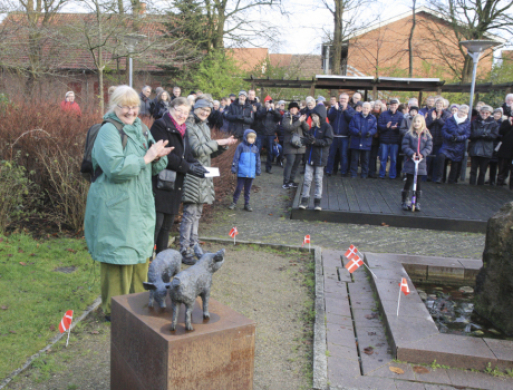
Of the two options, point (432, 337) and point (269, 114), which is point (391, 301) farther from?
point (269, 114)

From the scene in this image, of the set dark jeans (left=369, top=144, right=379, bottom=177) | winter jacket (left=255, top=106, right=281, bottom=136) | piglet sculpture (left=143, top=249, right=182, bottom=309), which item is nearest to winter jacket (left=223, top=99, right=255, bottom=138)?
winter jacket (left=255, top=106, right=281, bottom=136)

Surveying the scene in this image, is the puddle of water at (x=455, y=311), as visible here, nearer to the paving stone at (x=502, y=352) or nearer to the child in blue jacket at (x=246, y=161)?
the paving stone at (x=502, y=352)

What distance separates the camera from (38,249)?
6.78m

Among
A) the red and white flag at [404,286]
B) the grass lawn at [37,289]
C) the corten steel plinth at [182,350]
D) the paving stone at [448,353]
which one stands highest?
the corten steel plinth at [182,350]

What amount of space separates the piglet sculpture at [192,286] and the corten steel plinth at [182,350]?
0.34 ft

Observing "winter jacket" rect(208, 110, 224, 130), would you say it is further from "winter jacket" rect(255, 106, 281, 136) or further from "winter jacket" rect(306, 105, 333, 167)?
"winter jacket" rect(306, 105, 333, 167)

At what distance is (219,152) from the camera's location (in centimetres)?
690

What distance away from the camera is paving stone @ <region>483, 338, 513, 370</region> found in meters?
4.13

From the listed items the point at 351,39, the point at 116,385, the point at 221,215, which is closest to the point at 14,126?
the point at 221,215

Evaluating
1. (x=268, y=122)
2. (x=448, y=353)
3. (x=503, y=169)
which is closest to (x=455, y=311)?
(x=448, y=353)

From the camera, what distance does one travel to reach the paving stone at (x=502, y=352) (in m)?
4.13

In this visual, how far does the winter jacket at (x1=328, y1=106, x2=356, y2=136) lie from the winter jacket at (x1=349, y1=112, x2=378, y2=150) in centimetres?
35

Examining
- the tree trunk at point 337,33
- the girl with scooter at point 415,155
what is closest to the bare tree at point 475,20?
the tree trunk at point 337,33

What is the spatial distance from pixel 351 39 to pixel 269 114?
66.7 ft
